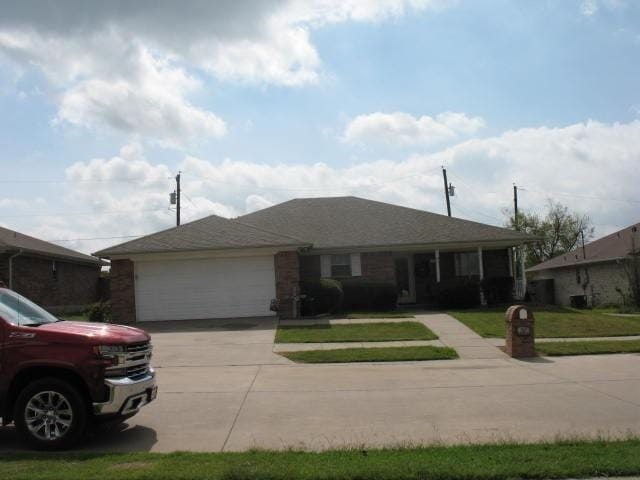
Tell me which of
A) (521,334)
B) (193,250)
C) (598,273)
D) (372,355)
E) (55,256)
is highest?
(55,256)

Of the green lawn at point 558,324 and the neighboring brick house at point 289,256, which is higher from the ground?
the neighboring brick house at point 289,256

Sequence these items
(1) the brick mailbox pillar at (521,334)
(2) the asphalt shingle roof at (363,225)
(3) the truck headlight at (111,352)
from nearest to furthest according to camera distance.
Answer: (3) the truck headlight at (111,352) < (1) the brick mailbox pillar at (521,334) < (2) the asphalt shingle roof at (363,225)

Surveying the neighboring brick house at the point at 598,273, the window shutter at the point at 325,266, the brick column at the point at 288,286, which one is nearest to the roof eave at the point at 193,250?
the brick column at the point at 288,286

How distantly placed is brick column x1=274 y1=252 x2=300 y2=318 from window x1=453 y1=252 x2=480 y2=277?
879 cm

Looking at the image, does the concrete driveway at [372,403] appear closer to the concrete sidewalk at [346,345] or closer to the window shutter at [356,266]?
the concrete sidewalk at [346,345]

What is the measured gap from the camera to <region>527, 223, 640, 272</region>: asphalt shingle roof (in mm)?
31059

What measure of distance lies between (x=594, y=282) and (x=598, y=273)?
2.03 feet

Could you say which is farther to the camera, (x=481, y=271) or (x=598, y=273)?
(x=598, y=273)

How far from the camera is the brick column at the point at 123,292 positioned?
2189cm

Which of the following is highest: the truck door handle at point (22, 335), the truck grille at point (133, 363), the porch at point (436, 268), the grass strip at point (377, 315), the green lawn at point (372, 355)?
the porch at point (436, 268)

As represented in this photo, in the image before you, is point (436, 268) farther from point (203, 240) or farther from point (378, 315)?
point (203, 240)

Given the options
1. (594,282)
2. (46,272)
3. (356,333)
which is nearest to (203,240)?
(356,333)

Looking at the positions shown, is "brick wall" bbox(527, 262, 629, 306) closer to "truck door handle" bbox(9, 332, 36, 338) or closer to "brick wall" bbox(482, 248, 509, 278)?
"brick wall" bbox(482, 248, 509, 278)

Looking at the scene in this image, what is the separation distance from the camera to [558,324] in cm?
1883
